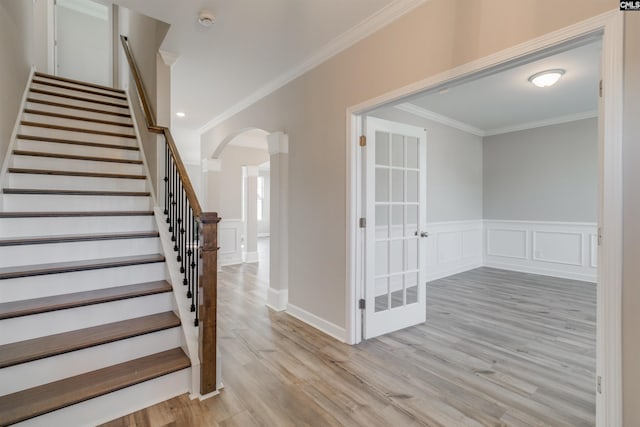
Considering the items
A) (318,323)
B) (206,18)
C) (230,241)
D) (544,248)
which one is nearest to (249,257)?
(230,241)

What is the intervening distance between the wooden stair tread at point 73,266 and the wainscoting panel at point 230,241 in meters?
3.60

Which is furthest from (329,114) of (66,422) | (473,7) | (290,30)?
(66,422)

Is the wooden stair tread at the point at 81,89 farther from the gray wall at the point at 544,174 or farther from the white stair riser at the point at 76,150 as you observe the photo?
the gray wall at the point at 544,174

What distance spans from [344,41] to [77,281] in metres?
2.91

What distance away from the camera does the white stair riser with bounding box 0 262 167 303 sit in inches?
75.0

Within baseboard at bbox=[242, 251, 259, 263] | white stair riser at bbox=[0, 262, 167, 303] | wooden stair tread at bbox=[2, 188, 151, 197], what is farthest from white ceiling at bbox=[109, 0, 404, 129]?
baseboard at bbox=[242, 251, 259, 263]

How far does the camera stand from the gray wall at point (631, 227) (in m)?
1.27

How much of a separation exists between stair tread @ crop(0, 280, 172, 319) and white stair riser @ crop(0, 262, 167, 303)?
1.6 inches

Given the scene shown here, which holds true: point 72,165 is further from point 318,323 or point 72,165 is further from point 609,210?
point 609,210

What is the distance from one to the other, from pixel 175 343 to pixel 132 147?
99.2 inches

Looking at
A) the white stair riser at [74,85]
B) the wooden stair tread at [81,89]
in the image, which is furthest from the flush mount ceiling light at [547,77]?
the white stair riser at [74,85]

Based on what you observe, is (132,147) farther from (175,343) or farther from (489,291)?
(489,291)

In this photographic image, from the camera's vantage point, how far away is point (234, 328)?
3043mm

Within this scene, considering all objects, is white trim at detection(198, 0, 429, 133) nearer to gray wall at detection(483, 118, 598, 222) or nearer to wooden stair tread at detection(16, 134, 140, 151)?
wooden stair tread at detection(16, 134, 140, 151)
